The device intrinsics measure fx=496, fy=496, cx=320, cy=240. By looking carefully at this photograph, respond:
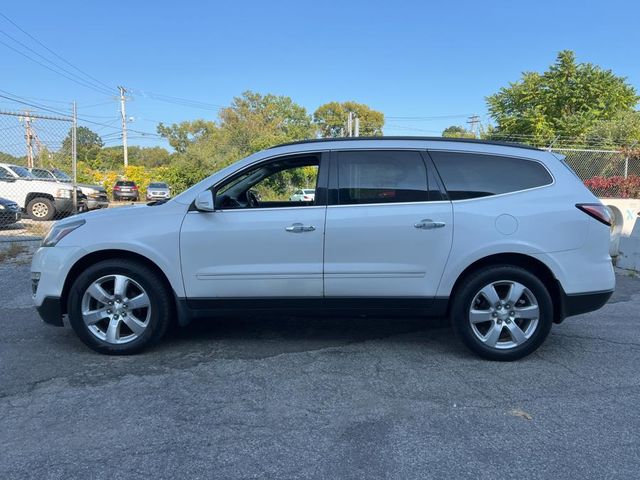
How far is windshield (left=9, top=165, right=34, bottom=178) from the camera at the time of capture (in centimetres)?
1405

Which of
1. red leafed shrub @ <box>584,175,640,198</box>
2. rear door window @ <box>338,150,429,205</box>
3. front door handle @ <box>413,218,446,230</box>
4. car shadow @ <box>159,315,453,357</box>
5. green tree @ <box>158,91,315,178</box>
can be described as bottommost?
car shadow @ <box>159,315,453,357</box>

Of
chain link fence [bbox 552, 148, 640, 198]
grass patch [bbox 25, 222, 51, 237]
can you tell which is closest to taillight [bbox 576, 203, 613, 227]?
grass patch [bbox 25, 222, 51, 237]

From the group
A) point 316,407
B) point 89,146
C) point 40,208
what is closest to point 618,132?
point 40,208

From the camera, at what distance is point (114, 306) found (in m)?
4.09

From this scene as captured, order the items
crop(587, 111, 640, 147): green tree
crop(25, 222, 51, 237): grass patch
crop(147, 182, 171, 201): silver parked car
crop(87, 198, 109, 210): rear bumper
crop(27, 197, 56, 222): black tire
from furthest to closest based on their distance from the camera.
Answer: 1. crop(147, 182, 171, 201): silver parked car
2. crop(587, 111, 640, 147): green tree
3. crop(87, 198, 109, 210): rear bumper
4. crop(27, 197, 56, 222): black tire
5. crop(25, 222, 51, 237): grass patch

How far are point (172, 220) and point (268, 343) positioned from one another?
1395mm

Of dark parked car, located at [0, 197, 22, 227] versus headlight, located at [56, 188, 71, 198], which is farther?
headlight, located at [56, 188, 71, 198]

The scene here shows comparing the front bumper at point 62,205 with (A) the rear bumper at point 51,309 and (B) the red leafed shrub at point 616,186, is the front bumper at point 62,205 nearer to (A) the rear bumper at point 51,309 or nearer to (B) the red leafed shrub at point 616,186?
(A) the rear bumper at point 51,309

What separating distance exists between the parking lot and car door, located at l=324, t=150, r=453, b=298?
2.16ft

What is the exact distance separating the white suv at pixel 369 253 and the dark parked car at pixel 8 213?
29.3 ft

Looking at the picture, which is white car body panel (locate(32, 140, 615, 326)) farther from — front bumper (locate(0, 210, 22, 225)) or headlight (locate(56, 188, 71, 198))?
headlight (locate(56, 188, 71, 198))

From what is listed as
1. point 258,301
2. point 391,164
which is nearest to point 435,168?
point 391,164

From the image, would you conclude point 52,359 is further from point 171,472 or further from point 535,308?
point 535,308

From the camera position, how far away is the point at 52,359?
410 centimetres
